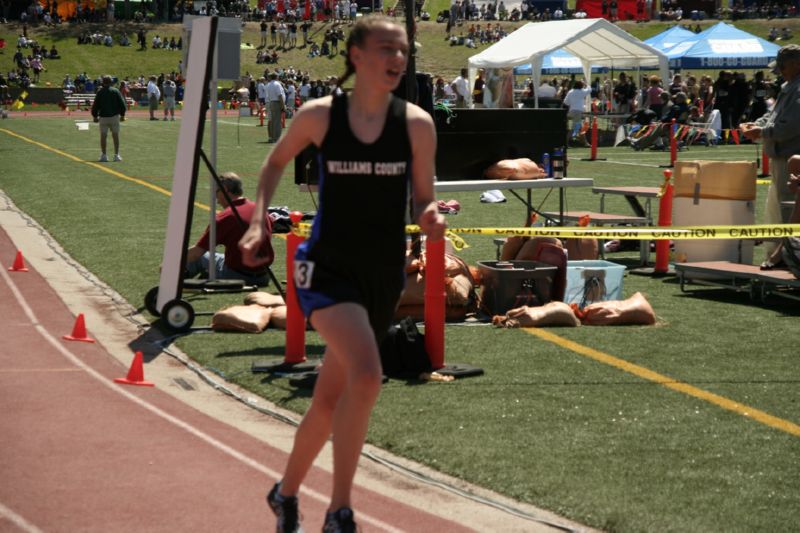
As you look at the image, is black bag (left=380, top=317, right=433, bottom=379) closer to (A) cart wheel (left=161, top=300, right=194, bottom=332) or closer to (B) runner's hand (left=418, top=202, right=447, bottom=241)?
(A) cart wheel (left=161, top=300, right=194, bottom=332)

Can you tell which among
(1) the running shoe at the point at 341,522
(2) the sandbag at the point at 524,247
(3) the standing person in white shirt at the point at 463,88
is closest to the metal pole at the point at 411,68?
(2) the sandbag at the point at 524,247

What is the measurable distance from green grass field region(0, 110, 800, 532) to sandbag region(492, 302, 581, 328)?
149 millimetres

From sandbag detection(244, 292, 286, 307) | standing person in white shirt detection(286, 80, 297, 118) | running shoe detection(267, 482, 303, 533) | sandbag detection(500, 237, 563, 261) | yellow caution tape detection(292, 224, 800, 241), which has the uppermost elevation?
yellow caution tape detection(292, 224, 800, 241)

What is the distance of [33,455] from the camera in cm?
677

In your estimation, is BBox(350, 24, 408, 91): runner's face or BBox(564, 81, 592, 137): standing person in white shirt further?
BBox(564, 81, 592, 137): standing person in white shirt

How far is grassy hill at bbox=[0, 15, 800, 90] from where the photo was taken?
85125 mm

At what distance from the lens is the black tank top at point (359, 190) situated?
4922 mm

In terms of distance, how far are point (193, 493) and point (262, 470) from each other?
1.77ft

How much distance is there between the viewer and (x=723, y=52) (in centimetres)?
4722

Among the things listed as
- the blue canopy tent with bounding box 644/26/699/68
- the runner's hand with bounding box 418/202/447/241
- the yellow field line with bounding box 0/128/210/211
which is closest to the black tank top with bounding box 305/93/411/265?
the runner's hand with bounding box 418/202/447/241

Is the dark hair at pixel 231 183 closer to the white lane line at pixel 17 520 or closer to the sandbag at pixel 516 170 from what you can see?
the sandbag at pixel 516 170

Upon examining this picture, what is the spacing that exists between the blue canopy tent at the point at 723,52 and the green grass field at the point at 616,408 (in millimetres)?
33529

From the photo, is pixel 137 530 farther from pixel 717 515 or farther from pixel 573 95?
pixel 573 95

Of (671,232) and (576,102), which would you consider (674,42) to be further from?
(671,232)
